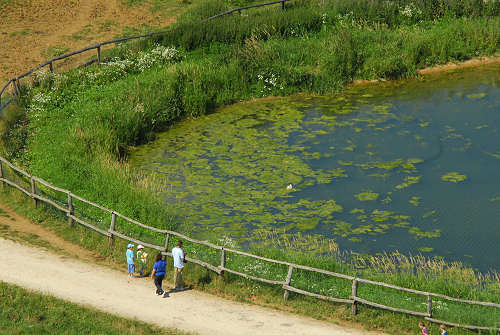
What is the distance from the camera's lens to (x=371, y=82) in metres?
39.9

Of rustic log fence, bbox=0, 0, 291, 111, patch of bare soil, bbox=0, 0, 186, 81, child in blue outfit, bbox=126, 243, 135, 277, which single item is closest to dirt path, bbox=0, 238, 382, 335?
child in blue outfit, bbox=126, 243, 135, 277

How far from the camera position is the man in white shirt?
66.6 feet

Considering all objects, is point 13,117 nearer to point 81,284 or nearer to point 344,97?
point 81,284

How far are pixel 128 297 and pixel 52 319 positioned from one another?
7.25 ft

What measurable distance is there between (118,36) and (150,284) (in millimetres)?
26725

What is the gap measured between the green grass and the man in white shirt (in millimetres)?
→ 2121

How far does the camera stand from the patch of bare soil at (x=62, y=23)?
137 ft

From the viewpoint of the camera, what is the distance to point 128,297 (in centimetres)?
2019

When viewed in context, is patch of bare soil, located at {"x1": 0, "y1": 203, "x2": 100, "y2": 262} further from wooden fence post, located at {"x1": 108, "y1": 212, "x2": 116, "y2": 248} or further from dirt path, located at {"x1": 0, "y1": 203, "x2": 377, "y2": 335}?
wooden fence post, located at {"x1": 108, "y1": 212, "x2": 116, "y2": 248}

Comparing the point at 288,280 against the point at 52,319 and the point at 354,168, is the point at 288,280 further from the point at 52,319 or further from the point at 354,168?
the point at 354,168

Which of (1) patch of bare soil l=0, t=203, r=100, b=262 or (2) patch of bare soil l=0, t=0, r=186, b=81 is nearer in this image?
(1) patch of bare soil l=0, t=203, r=100, b=262

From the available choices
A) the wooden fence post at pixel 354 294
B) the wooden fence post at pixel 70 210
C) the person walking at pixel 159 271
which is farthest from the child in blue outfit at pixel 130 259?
the wooden fence post at pixel 354 294

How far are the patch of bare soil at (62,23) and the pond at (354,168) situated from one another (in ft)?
39.0

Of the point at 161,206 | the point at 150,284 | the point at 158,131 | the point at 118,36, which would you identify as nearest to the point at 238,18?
the point at 118,36
